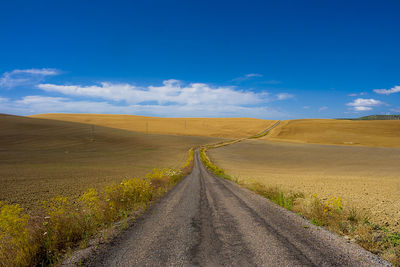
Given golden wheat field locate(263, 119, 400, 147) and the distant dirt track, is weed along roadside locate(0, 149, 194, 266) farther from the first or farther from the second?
golden wheat field locate(263, 119, 400, 147)

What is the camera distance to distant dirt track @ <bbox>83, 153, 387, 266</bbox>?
5.02m

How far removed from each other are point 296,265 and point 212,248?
206 centimetres

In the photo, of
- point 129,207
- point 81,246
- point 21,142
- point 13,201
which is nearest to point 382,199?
point 129,207

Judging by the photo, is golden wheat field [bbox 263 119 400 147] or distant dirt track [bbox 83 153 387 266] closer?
distant dirt track [bbox 83 153 387 266]

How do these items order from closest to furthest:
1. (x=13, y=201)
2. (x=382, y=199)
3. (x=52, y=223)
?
(x=52, y=223)
(x=382, y=199)
(x=13, y=201)

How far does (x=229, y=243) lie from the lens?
5.96 metres

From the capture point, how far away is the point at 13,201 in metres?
12.7

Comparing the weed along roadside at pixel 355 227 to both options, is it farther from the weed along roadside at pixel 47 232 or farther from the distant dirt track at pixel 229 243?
the weed along roadside at pixel 47 232

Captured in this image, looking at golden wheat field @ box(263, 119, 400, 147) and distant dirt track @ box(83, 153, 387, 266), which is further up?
golden wheat field @ box(263, 119, 400, 147)

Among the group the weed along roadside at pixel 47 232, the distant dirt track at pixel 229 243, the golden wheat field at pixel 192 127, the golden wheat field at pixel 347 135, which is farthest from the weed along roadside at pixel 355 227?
the golden wheat field at pixel 192 127

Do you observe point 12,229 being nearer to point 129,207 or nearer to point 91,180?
point 129,207

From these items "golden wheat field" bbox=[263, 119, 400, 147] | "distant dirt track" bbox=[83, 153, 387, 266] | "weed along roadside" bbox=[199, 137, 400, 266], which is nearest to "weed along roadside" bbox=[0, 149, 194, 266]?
"distant dirt track" bbox=[83, 153, 387, 266]

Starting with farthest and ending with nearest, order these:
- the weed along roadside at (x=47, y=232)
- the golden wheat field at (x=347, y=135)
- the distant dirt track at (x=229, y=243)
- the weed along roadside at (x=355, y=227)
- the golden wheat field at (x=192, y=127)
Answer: the golden wheat field at (x=192, y=127) < the golden wheat field at (x=347, y=135) < the weed along roadside at (x=355, y=227) < the weed along roadside at (x=47, y=232) < the distant dirt track at (x=229, y=243)

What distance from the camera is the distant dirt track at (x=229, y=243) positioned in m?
5.02
